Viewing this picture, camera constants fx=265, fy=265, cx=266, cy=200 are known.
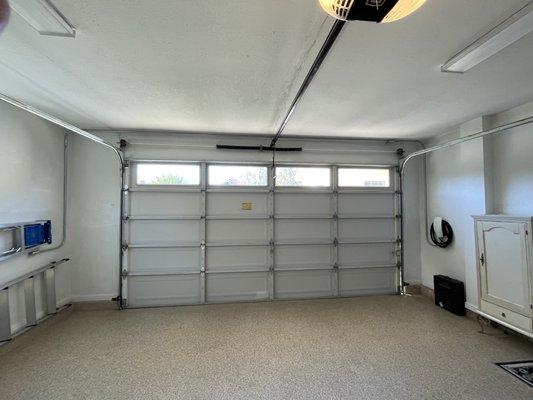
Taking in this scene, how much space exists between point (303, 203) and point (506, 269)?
8.60ft

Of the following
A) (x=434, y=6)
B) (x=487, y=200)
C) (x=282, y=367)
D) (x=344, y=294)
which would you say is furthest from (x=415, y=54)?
(x=344, y=294)

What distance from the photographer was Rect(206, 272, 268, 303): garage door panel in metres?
4.20

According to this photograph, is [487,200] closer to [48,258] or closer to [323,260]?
[323,260]

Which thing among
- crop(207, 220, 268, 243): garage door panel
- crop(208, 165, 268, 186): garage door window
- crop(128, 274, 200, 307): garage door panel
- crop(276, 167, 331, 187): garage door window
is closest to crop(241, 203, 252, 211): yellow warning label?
crop(207, 220, 268, 243): garage door panel

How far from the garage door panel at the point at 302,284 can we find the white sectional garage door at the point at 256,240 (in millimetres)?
16

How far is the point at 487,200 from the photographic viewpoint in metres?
3.41

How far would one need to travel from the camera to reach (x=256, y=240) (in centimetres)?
432

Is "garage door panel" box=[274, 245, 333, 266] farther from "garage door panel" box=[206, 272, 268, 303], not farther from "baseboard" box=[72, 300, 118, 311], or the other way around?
"baseboard" box=[72, 300, 118, 311]

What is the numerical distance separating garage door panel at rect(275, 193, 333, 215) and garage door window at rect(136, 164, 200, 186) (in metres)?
1.40

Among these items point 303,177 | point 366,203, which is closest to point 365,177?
point 366,203

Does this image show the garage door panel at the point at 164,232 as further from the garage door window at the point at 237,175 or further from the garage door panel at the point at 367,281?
the garage door panel at the point at 367,281

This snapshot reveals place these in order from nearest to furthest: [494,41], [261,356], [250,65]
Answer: [494,41], [250,65], [261,356]

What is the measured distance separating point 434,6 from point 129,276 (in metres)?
4.56

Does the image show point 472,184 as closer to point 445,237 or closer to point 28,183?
point 445,237
